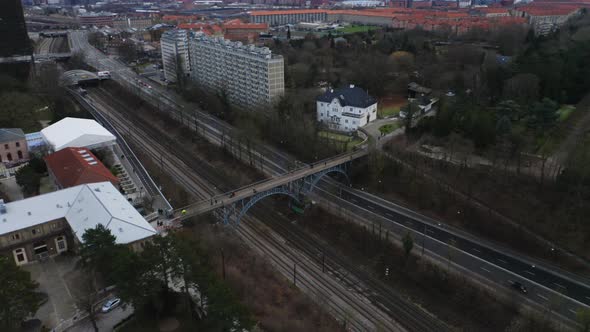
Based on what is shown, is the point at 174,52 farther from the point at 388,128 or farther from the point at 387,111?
the point at 388,128

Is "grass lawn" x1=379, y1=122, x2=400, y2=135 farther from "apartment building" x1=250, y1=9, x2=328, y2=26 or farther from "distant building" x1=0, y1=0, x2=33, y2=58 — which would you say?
"apartment building" x1=250, y1=9, x2=328, y2=26

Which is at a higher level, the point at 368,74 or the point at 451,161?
the point at 368,74

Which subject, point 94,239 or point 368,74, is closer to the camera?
point 94,239

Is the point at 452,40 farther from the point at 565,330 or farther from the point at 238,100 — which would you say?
the point at 565,330

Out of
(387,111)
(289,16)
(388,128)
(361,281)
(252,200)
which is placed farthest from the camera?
(289,16)

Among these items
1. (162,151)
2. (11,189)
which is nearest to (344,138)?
(162,151)

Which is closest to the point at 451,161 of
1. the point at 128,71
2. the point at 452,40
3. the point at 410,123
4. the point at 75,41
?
the point at 410,123
